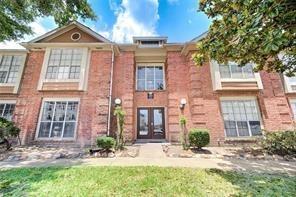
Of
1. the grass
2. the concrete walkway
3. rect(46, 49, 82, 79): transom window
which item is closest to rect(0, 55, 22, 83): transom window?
rect(46, 49, 82, 79): transom window

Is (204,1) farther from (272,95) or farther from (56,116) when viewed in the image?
(56,116)

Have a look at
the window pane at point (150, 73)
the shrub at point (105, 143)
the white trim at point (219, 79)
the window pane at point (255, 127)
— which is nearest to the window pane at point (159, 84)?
the window pane at point (150, 73)

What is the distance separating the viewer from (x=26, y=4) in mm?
10156

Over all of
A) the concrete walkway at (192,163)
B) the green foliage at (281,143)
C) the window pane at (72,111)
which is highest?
the window pane at (72,111)

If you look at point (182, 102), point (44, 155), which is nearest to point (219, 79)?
point (182, 102)

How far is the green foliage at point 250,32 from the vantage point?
3.62 meters

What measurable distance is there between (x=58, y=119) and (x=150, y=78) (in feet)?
23.3

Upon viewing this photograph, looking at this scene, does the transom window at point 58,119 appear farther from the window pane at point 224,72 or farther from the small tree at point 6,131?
the window pane at point 224,72

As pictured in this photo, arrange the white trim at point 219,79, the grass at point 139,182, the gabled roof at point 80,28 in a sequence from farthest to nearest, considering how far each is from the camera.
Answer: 1. the gabled roof at point 80,28
2. the white trim at point 219,79
3. the grass at point 139,182

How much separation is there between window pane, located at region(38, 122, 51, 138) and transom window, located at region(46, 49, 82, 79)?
10.4 feet

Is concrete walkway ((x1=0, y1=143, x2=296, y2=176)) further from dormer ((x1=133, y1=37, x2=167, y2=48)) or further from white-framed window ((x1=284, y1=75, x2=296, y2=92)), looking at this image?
dormer ((x1=133, y1=37, x2=167, y2=48))

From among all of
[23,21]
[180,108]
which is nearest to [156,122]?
[180,108]

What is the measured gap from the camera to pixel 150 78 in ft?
46.2

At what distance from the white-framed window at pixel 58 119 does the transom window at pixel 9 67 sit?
3.30 meters
